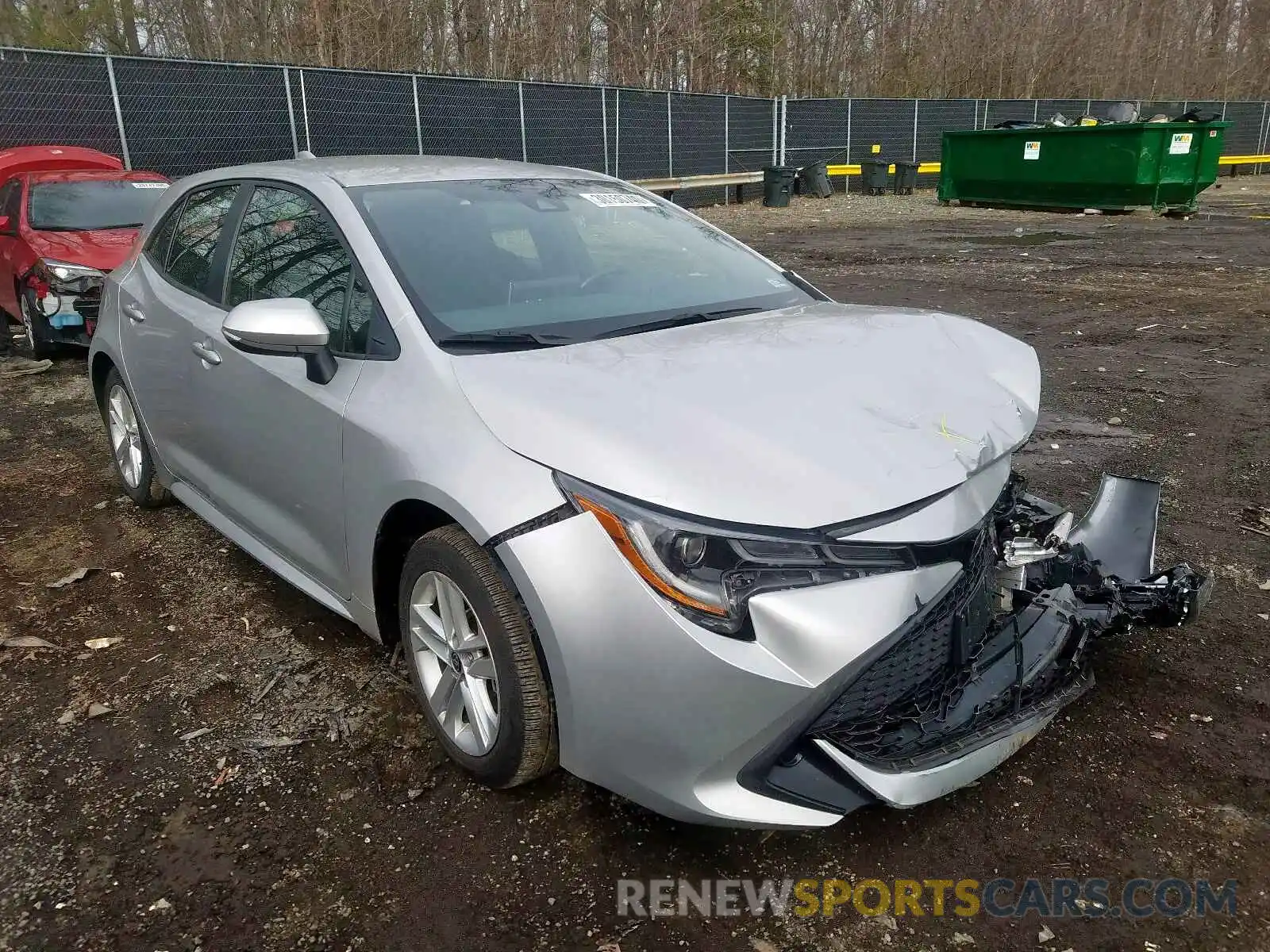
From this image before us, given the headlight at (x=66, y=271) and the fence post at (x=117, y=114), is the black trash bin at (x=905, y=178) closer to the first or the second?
the fence post at (x=117, y=114)

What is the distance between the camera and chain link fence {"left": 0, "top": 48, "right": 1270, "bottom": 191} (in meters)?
13.2

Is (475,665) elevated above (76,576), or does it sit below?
above

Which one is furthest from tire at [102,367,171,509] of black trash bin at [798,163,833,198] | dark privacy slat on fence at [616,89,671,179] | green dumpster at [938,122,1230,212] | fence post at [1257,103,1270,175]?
fence post at [1257,103,1270,175]

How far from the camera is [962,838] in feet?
7.78

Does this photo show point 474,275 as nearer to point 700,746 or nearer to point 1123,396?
point 700,746

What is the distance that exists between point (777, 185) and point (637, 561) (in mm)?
22093

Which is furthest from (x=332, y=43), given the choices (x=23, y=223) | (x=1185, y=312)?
(x=1185, y=312)

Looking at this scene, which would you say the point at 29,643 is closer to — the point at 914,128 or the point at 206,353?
the point at 206,353

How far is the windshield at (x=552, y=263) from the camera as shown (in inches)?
114

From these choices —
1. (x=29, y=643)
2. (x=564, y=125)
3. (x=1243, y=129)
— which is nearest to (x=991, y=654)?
(x=29, y=643)

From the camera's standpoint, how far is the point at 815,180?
81.9 feet

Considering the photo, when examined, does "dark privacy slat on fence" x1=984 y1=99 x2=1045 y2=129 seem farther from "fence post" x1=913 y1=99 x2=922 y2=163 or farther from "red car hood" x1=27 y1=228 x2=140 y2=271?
"red car hood" x1=27 y1=228 x2=140 y2=271

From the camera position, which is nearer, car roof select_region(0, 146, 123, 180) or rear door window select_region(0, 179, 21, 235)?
rear door window select_region(0, 179, 21, 235)

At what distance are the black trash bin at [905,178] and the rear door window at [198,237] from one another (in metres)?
24.1
